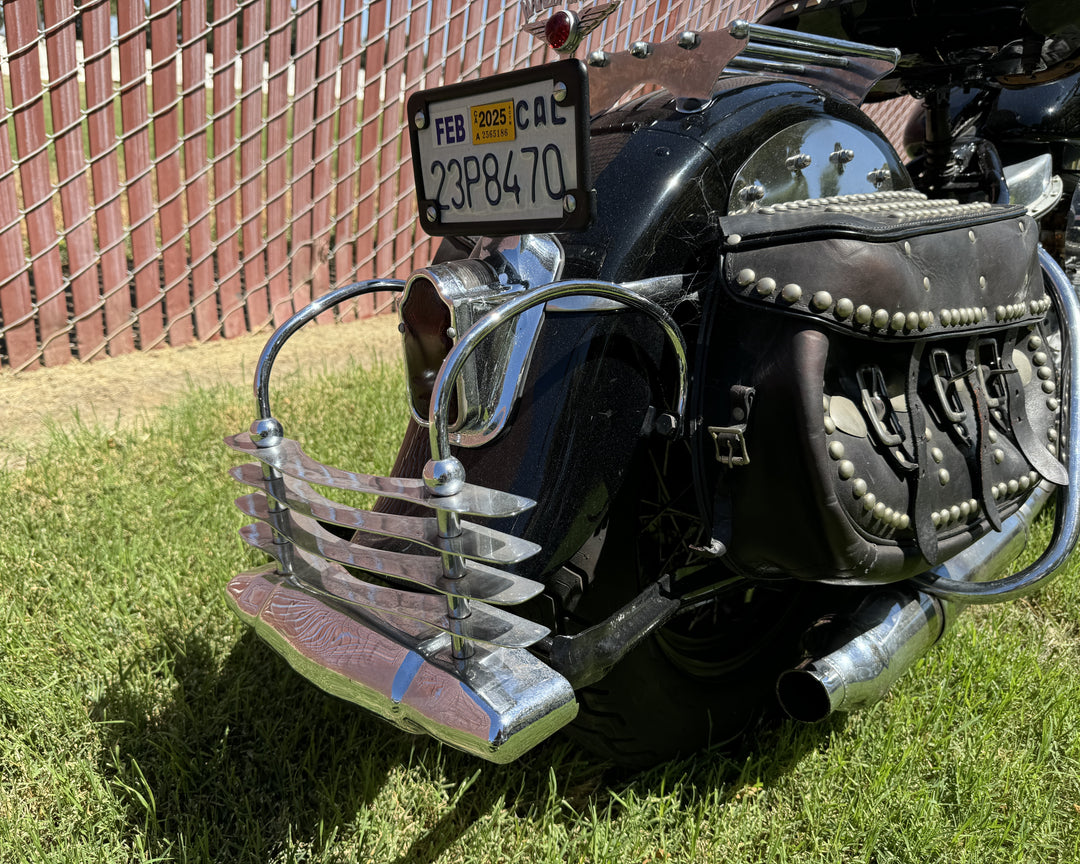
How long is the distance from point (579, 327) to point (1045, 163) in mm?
1625

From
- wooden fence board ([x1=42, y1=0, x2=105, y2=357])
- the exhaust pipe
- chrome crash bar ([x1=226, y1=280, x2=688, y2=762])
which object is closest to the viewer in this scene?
chrome crash bar ([x1=226, y1=280, x2=688, y2=762])

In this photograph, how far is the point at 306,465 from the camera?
1181 millimetres

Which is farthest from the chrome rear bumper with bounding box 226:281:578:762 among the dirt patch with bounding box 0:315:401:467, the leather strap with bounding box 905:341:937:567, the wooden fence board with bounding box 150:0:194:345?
the wooden fence board with bounding box 150:0:194:345

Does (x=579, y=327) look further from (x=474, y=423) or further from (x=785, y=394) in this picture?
(x=785, y=394)

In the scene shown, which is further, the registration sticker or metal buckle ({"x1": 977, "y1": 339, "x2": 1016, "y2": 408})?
metal buckle ({"x1": 977, "y1": 339, "x2": 1016, "y2": 408})

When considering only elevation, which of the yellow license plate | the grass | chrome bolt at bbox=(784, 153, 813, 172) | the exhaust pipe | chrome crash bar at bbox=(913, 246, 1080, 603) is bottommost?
the grass

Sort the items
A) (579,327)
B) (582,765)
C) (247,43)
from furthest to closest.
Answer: (247,43), (582,765), (579,327)

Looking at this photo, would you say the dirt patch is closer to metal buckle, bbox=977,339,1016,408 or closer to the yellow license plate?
the yellow license plate

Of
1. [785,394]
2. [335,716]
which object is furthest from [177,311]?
[785,394]

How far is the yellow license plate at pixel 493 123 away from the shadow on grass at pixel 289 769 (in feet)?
3.38

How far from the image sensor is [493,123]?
1.16 metres

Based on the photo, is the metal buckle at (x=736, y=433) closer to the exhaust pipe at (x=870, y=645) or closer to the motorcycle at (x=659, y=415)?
the motorcycle at (x=659, y=415)

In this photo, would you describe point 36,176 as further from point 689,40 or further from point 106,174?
point 689,40

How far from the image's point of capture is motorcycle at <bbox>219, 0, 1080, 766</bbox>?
107cm
